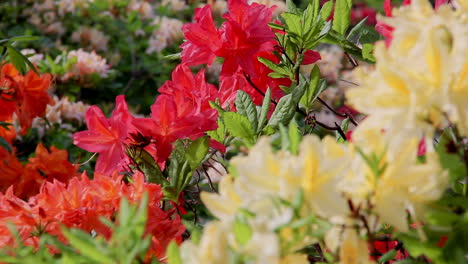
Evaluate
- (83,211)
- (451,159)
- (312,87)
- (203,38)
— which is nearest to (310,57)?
(312,87)

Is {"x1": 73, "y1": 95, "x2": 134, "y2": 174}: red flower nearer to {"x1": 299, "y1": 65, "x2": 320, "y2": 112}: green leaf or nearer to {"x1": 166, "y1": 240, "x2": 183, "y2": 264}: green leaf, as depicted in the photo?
{"x1": 299, "y1": 65, "x2": 320, "y2": 112}: green leaf

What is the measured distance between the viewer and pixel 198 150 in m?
0.93

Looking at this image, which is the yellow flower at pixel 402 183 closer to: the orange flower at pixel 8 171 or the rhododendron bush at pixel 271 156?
the rhododendron bush at pixel 271 156

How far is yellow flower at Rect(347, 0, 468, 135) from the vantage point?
0.52m

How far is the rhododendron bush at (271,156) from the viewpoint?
521 millimetres

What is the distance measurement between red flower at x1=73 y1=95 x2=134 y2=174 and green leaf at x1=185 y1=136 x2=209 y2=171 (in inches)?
5.1

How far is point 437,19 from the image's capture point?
0.55 m

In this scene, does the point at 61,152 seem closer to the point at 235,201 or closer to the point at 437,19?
the point at 235,201

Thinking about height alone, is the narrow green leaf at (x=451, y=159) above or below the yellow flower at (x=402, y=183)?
below

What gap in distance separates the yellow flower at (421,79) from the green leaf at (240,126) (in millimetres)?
338

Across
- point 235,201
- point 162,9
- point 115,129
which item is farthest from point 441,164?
point 162,9

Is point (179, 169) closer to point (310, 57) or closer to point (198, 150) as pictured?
point (198, 150)

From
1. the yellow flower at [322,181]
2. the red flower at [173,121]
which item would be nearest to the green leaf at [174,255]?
the yellow flower at [322,181]

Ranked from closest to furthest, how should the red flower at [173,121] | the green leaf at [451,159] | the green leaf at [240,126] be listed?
the green leaf at [451,159] < the green leaf at [240,126] < the red flower at [173,121]
